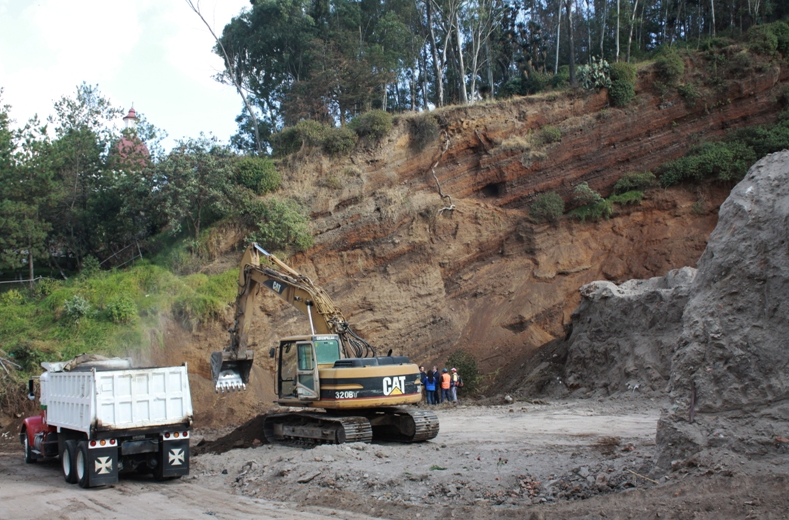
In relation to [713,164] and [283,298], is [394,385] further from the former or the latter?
[713,164]

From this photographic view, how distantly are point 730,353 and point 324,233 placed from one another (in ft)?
65.2

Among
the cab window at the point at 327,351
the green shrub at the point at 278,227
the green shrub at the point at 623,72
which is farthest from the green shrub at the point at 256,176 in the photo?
the green shrub at the point at 623,72

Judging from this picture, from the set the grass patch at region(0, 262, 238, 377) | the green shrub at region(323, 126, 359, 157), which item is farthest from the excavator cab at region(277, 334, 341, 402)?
the green shrub at region(323, 126, 359, 157)

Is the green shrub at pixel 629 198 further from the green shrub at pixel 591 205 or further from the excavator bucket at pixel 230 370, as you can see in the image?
the excavator bucket at pixel 230 370

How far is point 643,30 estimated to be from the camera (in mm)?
39562

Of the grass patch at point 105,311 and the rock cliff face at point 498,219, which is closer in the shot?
the grass patch at point 105,311

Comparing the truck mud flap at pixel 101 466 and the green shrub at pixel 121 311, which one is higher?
the green shrub at pixel 121 311

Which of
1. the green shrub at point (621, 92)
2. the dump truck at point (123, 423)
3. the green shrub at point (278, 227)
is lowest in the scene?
the dump truck at point (123, 423)

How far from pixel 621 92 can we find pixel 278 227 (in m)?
16.1

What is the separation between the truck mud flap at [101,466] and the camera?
10.8 m

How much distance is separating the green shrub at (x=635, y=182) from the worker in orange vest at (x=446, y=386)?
11766 millimetres

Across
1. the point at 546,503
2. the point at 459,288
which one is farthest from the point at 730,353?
the point at 459,288

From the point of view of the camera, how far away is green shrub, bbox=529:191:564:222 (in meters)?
27.8

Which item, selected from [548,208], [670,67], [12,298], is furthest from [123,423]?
[670,67]
